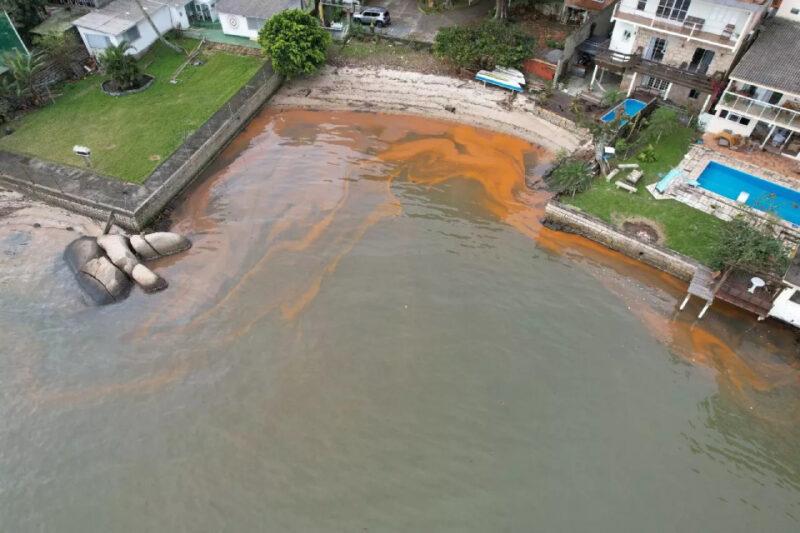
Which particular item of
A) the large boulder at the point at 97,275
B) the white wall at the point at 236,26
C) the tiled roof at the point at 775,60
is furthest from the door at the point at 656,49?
the large boulder at the point at 97,275

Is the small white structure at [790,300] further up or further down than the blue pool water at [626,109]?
further down

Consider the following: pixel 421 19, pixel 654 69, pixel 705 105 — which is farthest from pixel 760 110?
pixel 421 19

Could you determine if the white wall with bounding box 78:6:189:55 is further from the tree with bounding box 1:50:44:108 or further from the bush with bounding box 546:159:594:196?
the bush with bounding box 546:159:594:196

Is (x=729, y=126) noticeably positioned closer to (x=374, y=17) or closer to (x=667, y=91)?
(x=667, y=91)

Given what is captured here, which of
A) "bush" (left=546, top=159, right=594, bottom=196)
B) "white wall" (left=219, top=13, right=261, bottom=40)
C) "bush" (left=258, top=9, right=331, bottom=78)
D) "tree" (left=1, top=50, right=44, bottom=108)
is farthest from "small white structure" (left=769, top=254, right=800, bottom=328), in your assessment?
"tree" (left=1, top=50, right=44, bottom=108)

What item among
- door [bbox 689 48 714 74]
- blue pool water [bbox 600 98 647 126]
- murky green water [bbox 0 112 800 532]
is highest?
door [bbox 689 48 714 74]

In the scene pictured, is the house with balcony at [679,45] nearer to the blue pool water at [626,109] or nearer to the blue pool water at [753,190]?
the blue pool water at [626,109]
